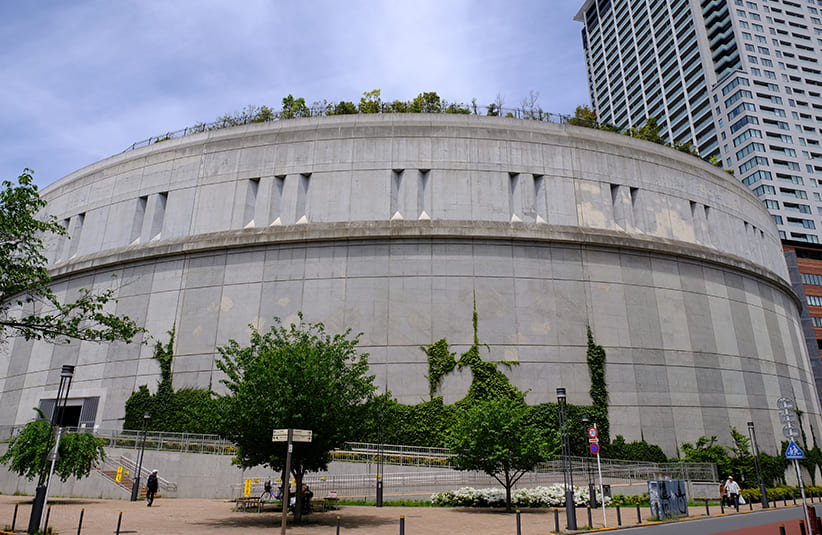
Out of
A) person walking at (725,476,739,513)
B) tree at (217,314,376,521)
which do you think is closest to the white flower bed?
person walking at (725,476,739,513)

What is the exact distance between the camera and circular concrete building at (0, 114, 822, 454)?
33844 mm

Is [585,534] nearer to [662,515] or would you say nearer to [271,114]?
[662,515]

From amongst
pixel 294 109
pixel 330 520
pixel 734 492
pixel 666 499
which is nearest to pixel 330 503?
pixel 330 520

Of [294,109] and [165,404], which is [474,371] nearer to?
[165,404]

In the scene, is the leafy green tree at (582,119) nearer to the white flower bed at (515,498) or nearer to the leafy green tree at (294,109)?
the leafy green tree at (294,109)

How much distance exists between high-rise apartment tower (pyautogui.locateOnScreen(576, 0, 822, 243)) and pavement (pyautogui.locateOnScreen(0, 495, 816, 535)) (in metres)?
86.3

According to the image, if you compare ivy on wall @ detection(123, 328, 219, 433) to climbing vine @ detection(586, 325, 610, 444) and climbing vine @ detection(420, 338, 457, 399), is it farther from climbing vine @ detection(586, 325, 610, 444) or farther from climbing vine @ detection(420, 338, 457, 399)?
climbing vine @ detection(586, 325, 610, 444)

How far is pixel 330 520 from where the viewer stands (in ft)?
60.4

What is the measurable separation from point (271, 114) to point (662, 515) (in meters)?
36.7

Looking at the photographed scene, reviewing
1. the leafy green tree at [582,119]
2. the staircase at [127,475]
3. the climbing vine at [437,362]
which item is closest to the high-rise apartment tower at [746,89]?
the leafy green tree at [582,119]

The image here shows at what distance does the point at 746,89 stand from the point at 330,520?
109 m

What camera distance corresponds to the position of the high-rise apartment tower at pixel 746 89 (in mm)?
93250

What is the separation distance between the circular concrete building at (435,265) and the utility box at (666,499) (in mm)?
11995

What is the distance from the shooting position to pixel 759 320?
135 ft
